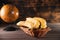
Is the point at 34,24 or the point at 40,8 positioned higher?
the point at 40,8

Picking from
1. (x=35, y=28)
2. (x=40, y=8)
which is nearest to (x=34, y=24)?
(x=35, y=28)

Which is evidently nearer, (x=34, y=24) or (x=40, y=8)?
(x=34, y=24)

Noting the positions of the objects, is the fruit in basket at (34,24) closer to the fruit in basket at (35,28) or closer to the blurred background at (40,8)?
the fruit in basket at (35,28)

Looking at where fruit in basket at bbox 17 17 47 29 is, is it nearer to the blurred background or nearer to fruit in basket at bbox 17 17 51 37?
fruit in basket at bbox 17 17 51 37

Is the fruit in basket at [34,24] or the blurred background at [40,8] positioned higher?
the blurred background at [40,8]

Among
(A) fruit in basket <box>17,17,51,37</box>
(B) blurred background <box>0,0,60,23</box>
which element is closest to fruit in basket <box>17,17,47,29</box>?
(A) fruit in basket <box>17,17,51,37</box>

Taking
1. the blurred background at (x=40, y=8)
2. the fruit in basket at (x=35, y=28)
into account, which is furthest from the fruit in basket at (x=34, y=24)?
the blurred background at (x=40, y=8)

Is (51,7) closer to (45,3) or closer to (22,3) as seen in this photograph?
(45,3)

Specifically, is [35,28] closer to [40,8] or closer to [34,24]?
[34,24]
